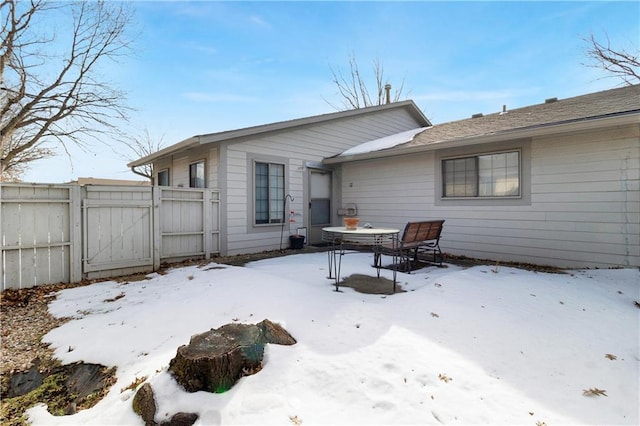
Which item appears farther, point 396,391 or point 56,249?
point 56,249

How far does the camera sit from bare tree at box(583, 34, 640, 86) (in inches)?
365

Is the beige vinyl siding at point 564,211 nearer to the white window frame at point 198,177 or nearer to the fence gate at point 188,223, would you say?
the fence gate at point 188,223

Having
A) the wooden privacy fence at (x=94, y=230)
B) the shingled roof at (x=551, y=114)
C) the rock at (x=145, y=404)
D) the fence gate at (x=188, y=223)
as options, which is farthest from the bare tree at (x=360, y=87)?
the rock at (x=145, y=404)

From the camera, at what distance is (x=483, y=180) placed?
23.1 feet

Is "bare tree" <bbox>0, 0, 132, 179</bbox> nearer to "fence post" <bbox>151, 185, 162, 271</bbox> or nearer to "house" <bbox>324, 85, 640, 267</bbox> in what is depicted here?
"fence post" <bbox>151, 185, 162, 271</bbox>

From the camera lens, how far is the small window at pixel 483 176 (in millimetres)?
6629

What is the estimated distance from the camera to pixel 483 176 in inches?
276

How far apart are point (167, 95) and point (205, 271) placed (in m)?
8.62

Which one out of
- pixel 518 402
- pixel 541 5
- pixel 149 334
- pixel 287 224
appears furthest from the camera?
pixel 287 224

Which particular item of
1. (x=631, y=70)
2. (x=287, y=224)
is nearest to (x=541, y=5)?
(x=631, y=70)

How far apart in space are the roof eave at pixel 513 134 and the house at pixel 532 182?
2 cm

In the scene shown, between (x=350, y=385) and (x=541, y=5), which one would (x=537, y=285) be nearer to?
(x=350, y=385)

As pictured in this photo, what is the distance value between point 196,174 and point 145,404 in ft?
25.2

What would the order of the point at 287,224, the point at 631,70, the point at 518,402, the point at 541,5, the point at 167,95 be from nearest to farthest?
the point at 518,402 < the point at 541,5 < the point at 287,224 < the point at 631,70 < the point at 167,95
